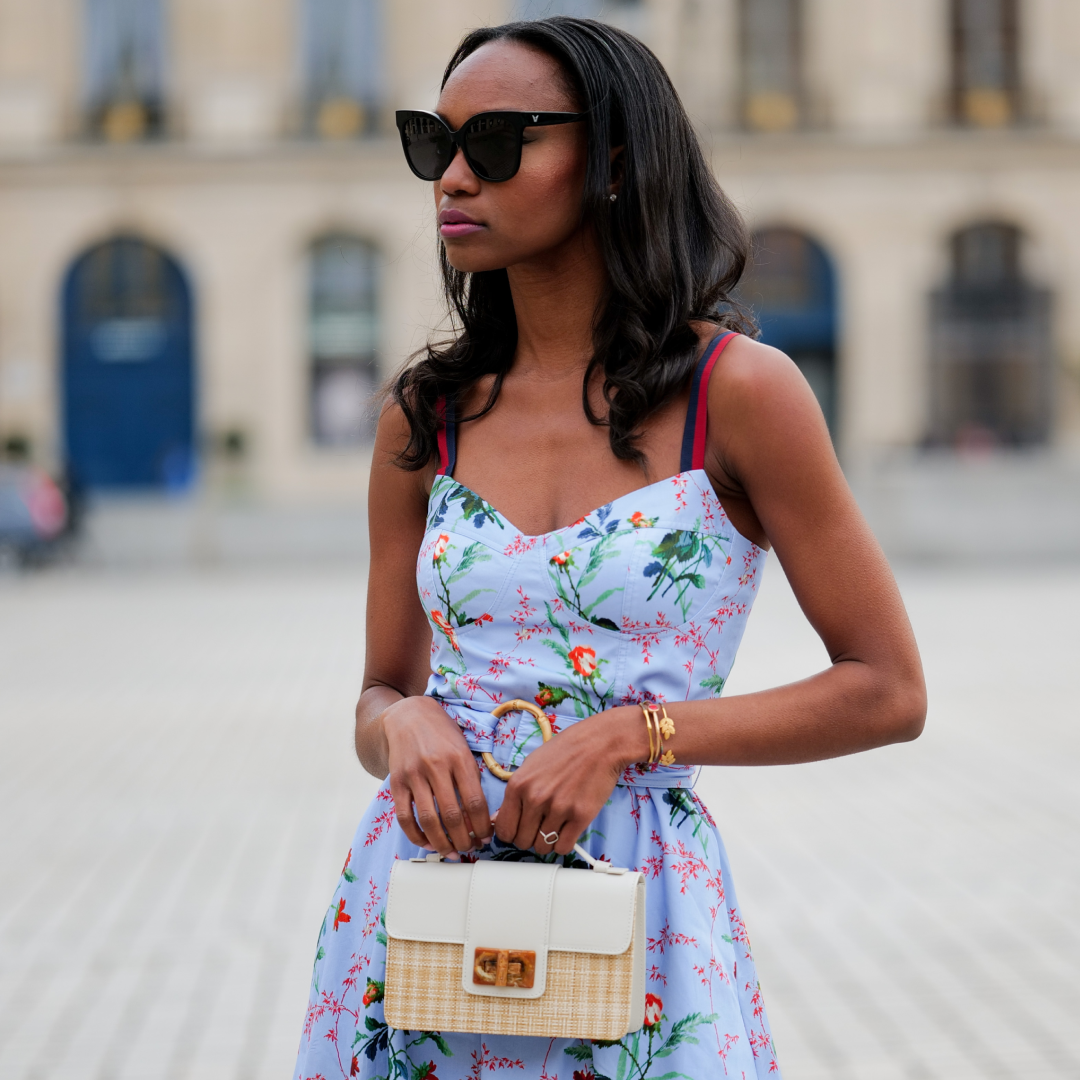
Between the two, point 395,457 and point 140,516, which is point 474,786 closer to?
point 395,457

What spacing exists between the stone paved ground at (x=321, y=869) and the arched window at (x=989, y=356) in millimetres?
19112

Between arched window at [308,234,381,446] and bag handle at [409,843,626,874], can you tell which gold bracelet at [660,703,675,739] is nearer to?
bag handle at [409,843,626,874]

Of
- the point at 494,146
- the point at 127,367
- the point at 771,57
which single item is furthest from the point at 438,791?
the point at 771,57

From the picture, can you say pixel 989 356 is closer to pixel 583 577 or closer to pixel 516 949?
pixel 583 577

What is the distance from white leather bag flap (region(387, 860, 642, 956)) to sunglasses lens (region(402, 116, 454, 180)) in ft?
2.67

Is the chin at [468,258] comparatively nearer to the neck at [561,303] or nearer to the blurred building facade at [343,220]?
the neck at [561,303]

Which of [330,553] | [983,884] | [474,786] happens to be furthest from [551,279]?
[330,553]

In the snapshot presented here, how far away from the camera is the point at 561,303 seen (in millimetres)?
1902

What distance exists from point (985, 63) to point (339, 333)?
1374 centimetres

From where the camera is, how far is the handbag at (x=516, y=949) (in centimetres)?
162

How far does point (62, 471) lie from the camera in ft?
73.5

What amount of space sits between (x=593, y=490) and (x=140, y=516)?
72.9ft

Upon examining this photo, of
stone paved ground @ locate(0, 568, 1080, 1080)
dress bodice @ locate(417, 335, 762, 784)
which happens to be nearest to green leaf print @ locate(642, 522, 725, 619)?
dress bodice @ locate(417, 335, 762, 784)

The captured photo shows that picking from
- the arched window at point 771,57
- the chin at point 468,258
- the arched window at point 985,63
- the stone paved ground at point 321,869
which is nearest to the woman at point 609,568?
the chin at point 468,258
